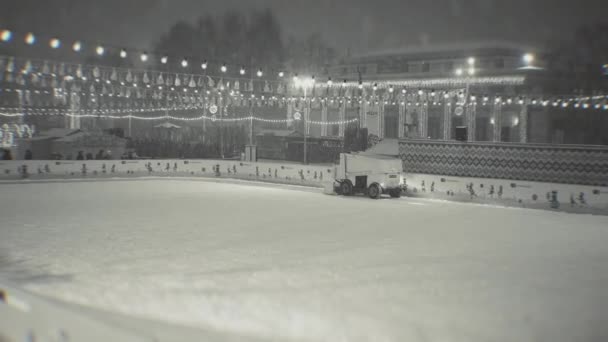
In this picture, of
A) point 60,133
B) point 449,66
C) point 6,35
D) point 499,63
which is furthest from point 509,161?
point 449,66

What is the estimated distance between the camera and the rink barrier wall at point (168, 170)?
72.1 ft

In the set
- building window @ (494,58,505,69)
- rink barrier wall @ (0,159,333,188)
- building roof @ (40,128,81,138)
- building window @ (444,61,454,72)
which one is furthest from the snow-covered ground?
building window @ (444,61,454,72)

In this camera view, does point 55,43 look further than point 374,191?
No

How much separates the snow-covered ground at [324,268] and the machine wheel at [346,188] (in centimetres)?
387

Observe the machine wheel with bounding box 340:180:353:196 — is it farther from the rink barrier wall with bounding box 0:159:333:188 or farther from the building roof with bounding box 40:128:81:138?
the building roof with bounding box 40:128:81:138

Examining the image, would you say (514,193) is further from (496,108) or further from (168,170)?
(168,170)

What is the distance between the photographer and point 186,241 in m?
9.95

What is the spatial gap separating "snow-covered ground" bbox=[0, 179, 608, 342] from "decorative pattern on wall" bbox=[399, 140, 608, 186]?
295 cm

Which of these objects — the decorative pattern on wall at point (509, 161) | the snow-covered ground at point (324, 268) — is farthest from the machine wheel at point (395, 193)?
the snow-covered ground at point (324, 268)

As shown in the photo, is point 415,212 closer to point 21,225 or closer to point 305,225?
point 305,225

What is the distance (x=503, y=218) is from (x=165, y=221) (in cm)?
819

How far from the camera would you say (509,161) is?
61.7 feet

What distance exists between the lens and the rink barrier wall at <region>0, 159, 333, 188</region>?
2197 centimetres

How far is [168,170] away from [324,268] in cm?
1872
